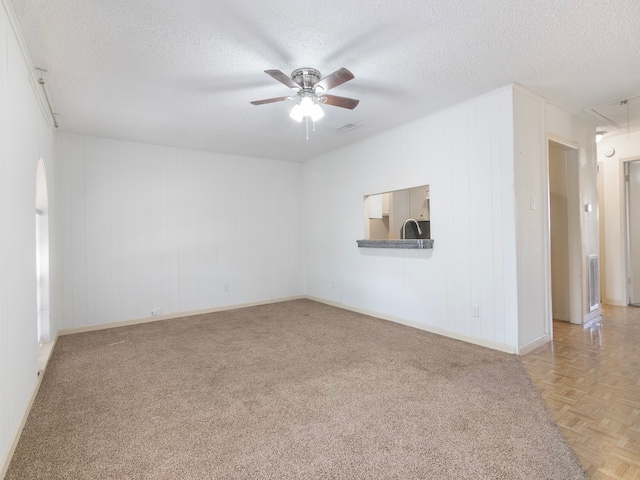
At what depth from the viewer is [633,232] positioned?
5.09 metres

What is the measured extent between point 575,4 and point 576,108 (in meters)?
2.16

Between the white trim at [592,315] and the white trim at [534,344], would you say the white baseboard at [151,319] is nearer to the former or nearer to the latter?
the white trim at [534,344]

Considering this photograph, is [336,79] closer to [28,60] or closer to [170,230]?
[28,60]

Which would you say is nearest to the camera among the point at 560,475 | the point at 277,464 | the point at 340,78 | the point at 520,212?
the point at 560,475

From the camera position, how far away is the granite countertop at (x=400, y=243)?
392cm

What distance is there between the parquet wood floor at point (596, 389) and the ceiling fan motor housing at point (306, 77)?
2930mm

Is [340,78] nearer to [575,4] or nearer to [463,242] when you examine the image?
[575,4]

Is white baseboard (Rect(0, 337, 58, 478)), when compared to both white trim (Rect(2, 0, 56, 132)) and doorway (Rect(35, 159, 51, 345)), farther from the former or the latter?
white trim (Rect(2, 0, 56, 132))

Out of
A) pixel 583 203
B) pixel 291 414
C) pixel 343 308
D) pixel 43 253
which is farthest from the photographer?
pixel 343 308

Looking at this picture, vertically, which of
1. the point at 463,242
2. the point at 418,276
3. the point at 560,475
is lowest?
the point at 560,475

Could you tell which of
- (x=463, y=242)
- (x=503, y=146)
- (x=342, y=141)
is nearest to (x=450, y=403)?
(x=463, y=242)

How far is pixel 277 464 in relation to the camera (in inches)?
66.6

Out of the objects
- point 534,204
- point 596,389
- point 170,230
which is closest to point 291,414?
point 596,389

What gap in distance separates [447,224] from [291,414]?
2.62m
